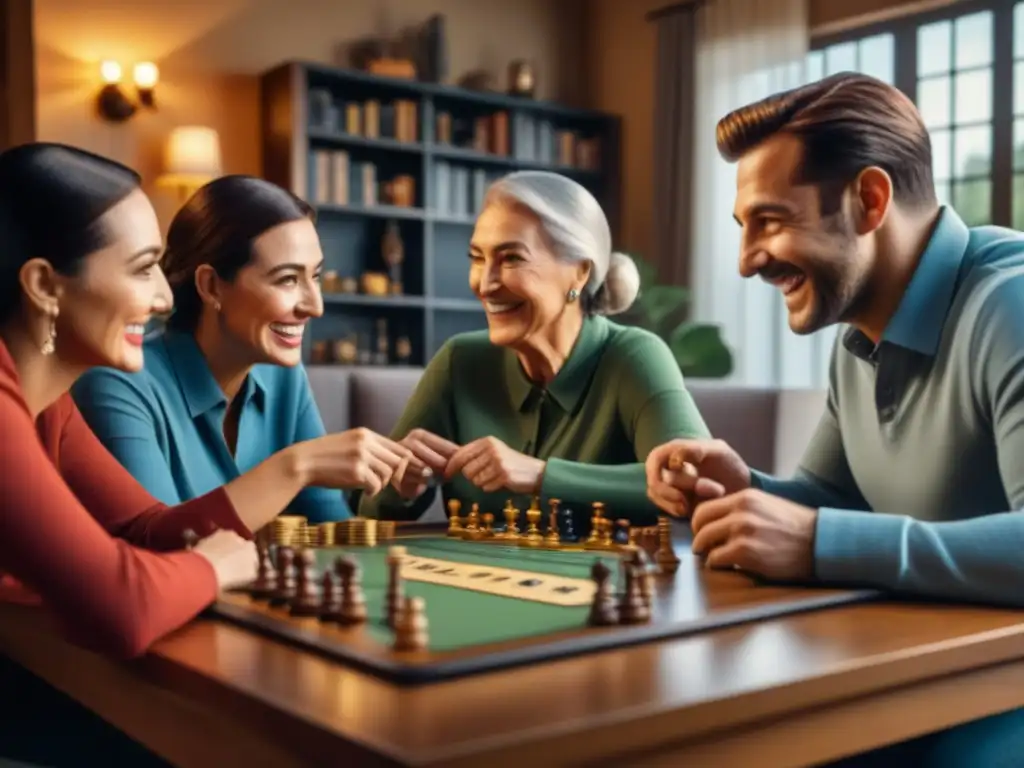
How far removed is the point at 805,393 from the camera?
4152mm

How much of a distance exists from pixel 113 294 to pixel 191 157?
5.10m

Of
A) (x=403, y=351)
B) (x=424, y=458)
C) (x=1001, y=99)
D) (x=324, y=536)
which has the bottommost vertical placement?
(x=324, y=536)

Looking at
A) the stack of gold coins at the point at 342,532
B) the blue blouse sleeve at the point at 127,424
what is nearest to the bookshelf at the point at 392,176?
the blue blouse sleeve at the point at 127,424

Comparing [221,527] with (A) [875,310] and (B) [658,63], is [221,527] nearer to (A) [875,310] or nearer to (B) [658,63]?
(A) [875,310]

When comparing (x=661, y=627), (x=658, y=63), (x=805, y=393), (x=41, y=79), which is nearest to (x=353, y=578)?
(x=661, y=627)

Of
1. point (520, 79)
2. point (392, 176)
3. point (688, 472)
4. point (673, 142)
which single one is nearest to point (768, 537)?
point (688, 472)

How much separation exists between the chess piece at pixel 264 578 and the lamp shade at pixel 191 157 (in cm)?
516

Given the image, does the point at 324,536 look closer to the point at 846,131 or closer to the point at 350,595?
the point at 350,595

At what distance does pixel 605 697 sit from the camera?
87cm

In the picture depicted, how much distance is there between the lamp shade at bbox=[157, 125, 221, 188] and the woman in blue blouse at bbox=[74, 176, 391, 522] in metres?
4.32

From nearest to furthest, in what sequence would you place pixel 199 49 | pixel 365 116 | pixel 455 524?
pixel 455 524
pixel 199 49
pixel 365 116

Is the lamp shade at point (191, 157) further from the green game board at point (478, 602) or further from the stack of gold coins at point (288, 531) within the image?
the green game board at point (478, 602)

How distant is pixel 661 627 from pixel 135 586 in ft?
1.63

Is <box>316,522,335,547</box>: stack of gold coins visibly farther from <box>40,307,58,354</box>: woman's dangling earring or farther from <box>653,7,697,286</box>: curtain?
<box>653,7,697,286</box>: curtain
